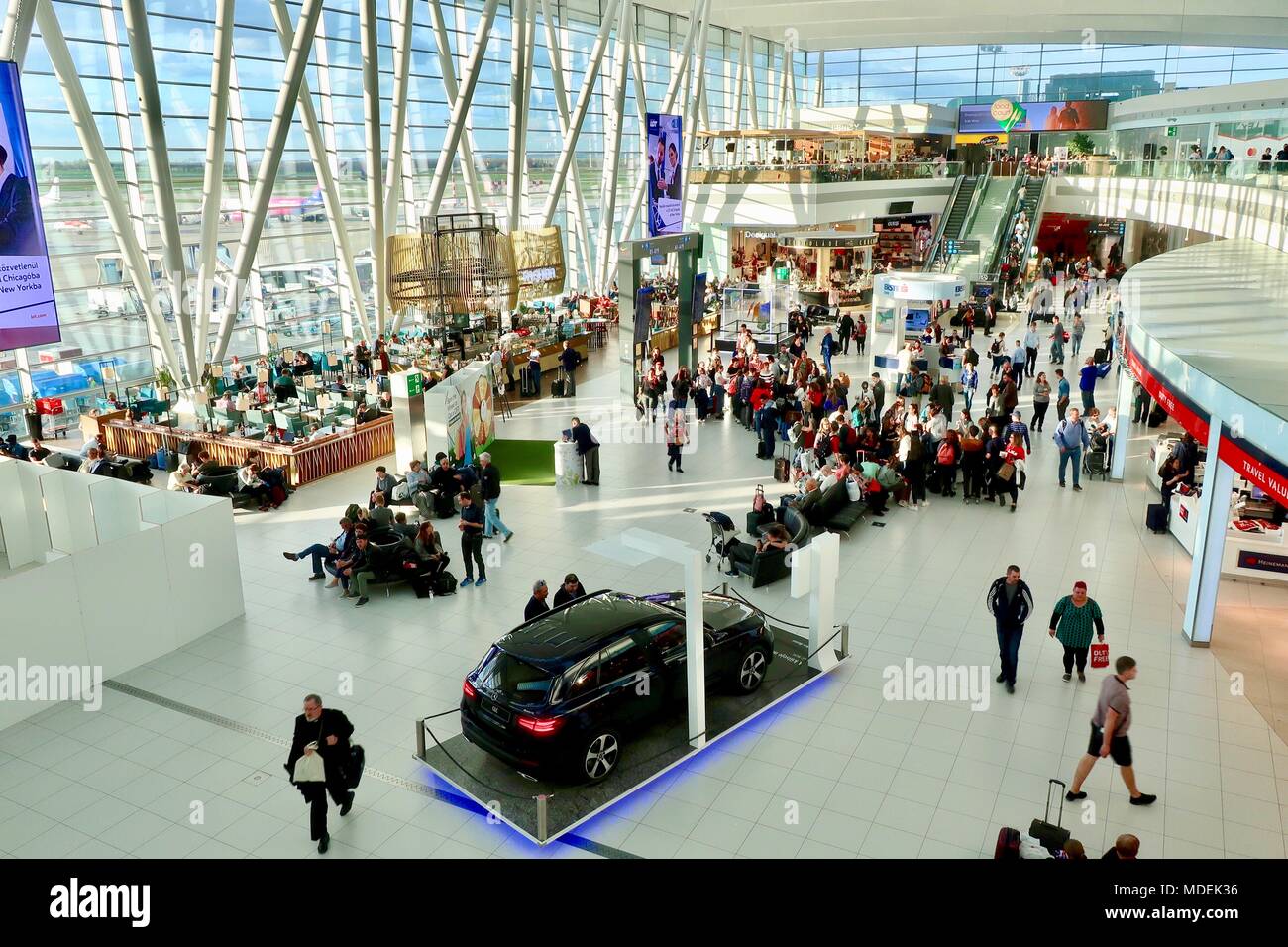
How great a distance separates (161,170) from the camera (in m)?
17.9

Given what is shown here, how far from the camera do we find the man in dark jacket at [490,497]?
13.2 metres

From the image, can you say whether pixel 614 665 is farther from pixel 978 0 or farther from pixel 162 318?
pixel 978 0

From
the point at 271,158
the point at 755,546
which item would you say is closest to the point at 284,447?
the point at 271,158

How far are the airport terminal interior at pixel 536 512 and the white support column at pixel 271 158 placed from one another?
0.12 metres

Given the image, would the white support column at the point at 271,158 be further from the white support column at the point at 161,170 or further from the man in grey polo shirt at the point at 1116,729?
the man in grey polo shirt at the point at 1116,729

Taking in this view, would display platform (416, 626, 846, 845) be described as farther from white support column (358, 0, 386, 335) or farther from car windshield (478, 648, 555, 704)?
white support column (358, 0, 386, 335)

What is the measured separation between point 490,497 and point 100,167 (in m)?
11.0

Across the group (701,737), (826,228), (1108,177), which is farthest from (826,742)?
(1108,177)

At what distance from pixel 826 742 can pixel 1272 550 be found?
6702mm

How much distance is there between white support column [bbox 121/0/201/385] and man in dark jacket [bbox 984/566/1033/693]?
640 inches

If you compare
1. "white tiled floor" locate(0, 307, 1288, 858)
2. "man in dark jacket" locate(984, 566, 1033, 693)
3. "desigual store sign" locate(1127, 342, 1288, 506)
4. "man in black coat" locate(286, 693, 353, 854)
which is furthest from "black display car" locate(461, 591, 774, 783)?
"desigual store sign" locate(1127, 342, 1288, 506)

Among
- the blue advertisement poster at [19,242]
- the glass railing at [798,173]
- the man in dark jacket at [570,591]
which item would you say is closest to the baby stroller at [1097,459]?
the man in dark jacket at [570,591]

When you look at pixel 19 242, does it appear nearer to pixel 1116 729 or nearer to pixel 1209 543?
pixel 1116 729

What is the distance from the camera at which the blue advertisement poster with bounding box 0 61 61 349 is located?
10680 mm
